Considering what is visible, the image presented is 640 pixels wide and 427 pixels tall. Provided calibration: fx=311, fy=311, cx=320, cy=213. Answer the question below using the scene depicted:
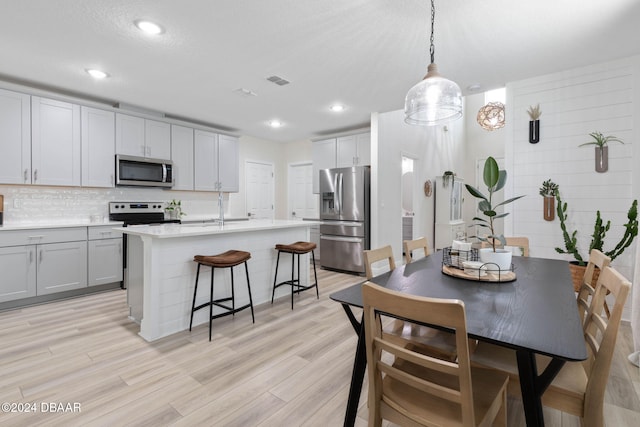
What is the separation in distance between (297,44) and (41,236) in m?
3.46

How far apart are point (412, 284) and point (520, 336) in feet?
1.98

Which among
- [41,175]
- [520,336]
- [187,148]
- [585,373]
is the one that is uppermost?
[187,148]

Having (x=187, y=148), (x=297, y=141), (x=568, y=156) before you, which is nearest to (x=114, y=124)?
(x=187, y=148)

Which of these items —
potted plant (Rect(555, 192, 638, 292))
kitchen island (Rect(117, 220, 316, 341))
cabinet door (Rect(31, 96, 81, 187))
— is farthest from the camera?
cabinet door (Rect(31, 96, 81, 187))

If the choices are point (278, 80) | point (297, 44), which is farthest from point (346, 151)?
point (297, 44)

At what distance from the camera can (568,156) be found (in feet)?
10.8

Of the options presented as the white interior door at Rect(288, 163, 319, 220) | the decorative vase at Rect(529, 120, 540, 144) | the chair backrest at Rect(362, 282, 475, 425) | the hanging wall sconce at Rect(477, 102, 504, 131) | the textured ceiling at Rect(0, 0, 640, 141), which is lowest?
the chair backrest at Rect(362, 282, 475, 425)

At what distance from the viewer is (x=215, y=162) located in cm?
539

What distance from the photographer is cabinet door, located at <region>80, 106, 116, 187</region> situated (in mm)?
3979

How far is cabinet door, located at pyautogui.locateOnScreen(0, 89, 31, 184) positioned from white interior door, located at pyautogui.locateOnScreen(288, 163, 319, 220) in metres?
4.36

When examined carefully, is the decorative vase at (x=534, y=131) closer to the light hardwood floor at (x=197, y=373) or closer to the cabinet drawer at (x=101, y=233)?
the light hardwood floor at (x=197, y=373)

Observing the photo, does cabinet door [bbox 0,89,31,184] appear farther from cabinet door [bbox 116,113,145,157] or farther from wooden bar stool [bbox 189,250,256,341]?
wooden bar stool [bbox 189,250,256,341]

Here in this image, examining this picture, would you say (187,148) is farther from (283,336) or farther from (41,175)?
(283,336)

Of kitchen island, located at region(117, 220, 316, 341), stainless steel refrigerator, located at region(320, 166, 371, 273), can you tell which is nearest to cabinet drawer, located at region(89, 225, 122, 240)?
kitchen island, located at region(117, 220, 316, 341)
